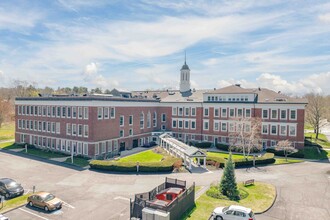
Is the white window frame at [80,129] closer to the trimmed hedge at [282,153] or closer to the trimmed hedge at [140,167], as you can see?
the trimmed hedge at [140,167]

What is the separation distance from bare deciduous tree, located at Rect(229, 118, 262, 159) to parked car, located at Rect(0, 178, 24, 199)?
3562 cm

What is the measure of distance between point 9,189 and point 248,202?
24.9 m

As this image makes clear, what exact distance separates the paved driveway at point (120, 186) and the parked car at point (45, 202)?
0.58m

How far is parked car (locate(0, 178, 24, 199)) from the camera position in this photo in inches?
1074

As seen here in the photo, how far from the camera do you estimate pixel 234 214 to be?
21.2 m

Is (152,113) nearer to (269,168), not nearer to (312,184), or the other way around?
(269,168)

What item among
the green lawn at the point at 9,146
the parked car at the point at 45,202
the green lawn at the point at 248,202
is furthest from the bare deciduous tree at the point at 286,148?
the green lawn at the point at 9,146

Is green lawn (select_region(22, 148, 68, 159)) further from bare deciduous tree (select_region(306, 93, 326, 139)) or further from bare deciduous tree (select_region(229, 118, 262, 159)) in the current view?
bare deciduous tree (select_region(306, 93, 326, 139))

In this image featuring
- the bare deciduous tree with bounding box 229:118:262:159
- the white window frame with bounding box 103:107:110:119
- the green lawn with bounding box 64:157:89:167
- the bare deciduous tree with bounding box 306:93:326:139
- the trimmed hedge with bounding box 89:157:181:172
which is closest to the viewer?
the trimmed hedge with bounding box 89:157:181:172

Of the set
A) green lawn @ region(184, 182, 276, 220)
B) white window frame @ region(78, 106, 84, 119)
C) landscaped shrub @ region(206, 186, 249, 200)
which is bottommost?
green lawn @ region(184, 182, 276, 220)

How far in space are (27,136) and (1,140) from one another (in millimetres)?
12002

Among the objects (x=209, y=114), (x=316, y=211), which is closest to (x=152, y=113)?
(x=209, y=114)

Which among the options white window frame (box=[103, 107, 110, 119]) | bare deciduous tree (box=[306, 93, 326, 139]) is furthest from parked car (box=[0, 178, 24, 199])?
bare deciduous tree (box=[306, 93, 326, 139])

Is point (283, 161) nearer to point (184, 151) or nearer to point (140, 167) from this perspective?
point (184, 151)
